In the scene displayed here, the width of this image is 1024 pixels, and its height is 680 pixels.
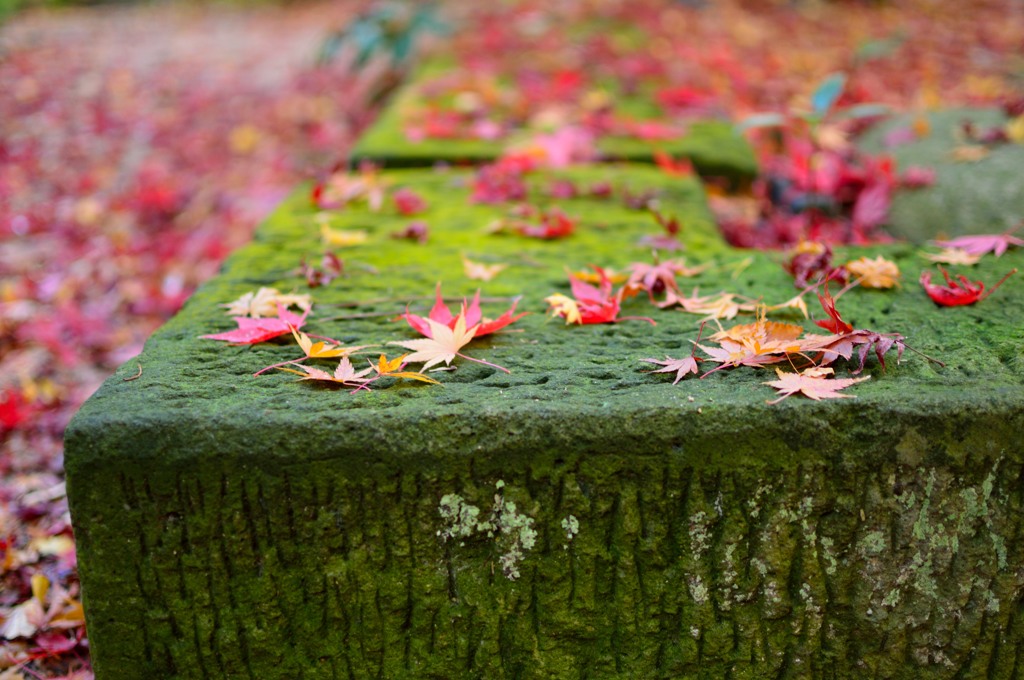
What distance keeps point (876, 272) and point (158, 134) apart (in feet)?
15.5

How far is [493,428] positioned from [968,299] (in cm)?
106

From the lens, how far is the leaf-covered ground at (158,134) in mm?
2357

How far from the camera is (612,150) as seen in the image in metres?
3.09

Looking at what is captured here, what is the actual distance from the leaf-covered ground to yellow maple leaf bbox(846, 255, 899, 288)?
1.89m

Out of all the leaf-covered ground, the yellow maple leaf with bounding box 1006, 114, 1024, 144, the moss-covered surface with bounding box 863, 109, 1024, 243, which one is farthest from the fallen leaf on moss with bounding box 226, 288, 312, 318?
the yellow maple leaf with bounding box 1006, 114, 1024, 144

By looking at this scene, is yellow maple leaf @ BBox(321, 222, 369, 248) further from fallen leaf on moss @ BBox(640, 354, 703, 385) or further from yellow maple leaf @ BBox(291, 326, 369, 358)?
fallen leaf on moss @ BBox(640, 354, 703, 385)

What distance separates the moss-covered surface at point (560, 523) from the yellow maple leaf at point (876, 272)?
311mm

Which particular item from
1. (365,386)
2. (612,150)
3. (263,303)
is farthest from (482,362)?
(612,150)

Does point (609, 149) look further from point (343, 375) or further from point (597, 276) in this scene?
point (343, 375)

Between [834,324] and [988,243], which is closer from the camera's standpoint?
[834,324]

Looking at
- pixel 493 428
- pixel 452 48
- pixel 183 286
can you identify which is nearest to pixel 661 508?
pixel 493 428

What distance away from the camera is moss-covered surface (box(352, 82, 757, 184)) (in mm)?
3033

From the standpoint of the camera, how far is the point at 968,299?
166 centimetres

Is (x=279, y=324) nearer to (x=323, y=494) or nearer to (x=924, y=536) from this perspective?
(x=323, y=494)
